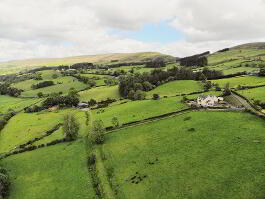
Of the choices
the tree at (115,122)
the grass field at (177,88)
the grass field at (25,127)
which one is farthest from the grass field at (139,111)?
the grass field at (177,88)

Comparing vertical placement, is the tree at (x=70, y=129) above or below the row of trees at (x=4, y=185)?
above

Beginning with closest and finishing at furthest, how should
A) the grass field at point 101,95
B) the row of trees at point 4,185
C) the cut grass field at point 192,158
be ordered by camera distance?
the cut grass field at point 192,158
the row of trees at point 4,185
the grass field at point 101,95

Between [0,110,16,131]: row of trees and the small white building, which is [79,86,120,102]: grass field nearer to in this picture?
[0,110,16,131]: row of trees

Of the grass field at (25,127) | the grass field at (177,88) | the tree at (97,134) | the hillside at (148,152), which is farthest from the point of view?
the grass field at (177,88)

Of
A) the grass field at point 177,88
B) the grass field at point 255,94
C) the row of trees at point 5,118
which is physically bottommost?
the row of trees at point 5,118

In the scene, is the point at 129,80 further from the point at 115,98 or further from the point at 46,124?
the point at 46,124

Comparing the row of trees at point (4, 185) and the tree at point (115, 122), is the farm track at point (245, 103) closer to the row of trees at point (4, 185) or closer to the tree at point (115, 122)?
the tree at point (115, 122)

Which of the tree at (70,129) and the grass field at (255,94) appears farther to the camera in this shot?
the grass field at (255,94)
